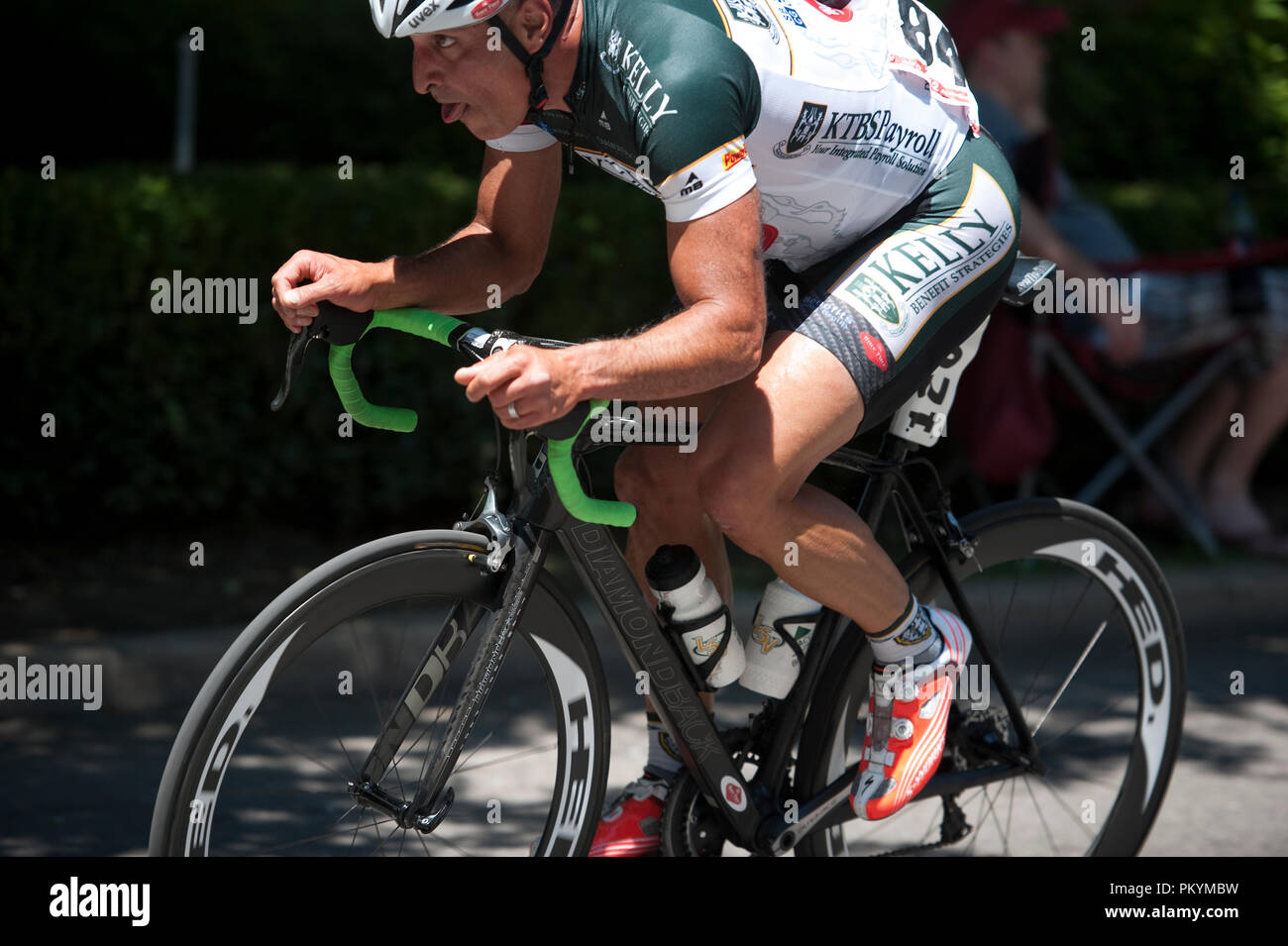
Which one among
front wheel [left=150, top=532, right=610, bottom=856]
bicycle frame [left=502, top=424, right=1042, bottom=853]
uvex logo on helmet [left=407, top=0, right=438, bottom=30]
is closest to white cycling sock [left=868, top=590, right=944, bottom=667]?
bicycle frame [left=502, top=424, right=1042, bottom=853]

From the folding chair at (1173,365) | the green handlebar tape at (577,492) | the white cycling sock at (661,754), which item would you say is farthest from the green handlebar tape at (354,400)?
the folding chair at (1173,365)

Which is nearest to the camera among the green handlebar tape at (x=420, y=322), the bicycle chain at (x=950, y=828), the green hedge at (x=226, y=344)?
the green handlebar tape at (x=420, y=322)

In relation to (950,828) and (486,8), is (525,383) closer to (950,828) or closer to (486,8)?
Result: (486,8)

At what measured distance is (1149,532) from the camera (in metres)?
7.24

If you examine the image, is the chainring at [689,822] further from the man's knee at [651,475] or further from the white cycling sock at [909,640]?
the man's knee at [651,475]

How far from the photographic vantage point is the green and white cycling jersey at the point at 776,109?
102 inches

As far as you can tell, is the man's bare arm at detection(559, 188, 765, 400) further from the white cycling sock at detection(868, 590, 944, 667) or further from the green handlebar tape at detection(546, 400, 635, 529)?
the white cycling sock at detection(868, 590, 944, 667)

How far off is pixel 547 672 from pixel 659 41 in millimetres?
1159

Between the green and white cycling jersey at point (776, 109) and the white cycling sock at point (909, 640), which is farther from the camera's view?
the white cycling sock at point (909, 640)

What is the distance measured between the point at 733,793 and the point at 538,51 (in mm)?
1467

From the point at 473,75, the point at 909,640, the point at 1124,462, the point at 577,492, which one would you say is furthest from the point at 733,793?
the point at 1124,462

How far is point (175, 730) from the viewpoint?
4.72 metres

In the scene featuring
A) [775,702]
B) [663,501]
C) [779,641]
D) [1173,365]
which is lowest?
[775,702]

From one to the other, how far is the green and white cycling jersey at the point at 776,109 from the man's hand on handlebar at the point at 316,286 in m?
0.45
